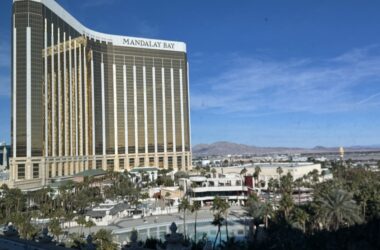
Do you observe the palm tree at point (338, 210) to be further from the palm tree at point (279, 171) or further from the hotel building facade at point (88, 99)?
the hotel building facade at point (88, 99)

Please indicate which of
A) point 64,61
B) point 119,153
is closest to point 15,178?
point 64,61

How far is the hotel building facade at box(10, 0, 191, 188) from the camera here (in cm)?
11988

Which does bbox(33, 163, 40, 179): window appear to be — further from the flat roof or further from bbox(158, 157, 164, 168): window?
bbox(158, 157, 164, 168): window

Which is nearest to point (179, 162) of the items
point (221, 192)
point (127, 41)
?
point (127, 41)

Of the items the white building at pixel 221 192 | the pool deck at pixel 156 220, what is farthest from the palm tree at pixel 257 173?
the pool deck at pixel 156 220

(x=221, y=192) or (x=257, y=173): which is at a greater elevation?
(x=257, y=173)

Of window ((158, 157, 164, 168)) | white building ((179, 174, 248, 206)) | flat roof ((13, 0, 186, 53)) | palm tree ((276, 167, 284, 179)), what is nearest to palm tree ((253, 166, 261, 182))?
palm tree ((276, 167, 284, 179))

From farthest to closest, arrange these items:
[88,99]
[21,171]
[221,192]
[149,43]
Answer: [149,43], [88,99], [21,171], [221,192]

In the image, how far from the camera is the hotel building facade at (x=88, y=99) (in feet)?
393

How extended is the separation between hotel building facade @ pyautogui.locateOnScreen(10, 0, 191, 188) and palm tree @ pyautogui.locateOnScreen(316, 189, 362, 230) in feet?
283

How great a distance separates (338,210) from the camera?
176 ft

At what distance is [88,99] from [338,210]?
122314 millimetres

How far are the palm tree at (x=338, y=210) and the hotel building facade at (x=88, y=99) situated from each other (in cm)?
8631

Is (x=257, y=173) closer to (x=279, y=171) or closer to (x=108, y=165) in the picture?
(x=279, y=171)
